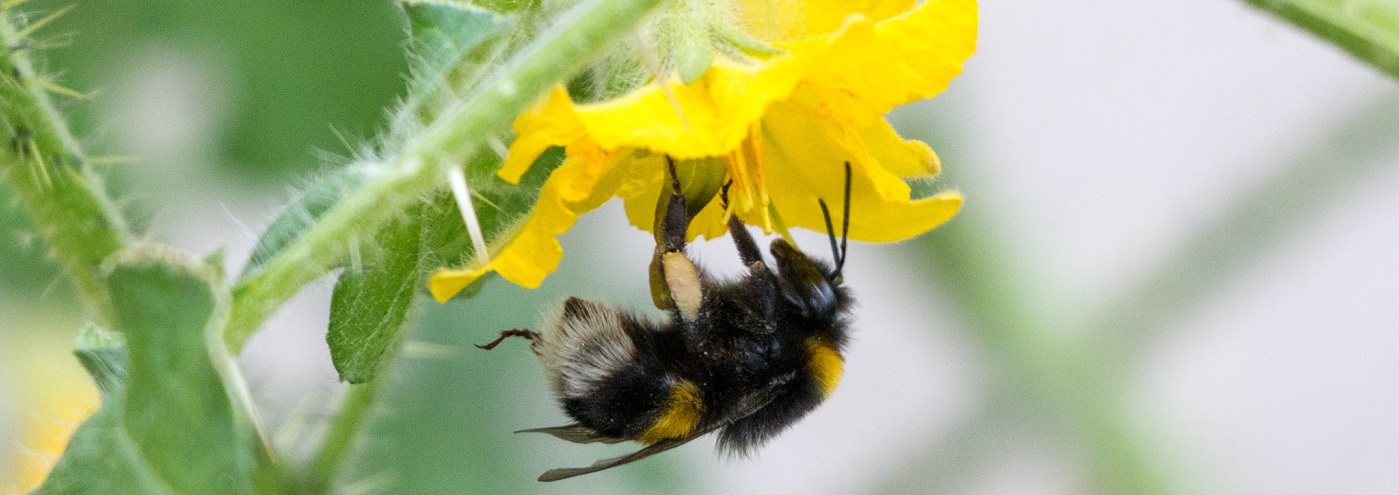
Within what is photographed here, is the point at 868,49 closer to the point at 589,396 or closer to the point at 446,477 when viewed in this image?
the point at 589,396

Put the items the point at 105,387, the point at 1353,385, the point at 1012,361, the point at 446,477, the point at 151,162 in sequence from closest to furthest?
the point at 105,387 → the point at 151,162 → the point at 446,477 → the point at 1012,361 → the point at 1353,385

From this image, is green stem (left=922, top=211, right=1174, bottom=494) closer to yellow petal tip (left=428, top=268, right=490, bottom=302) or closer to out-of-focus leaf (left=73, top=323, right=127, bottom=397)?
yellow petal tip (left=428, top=268, right=490, bottom=302)

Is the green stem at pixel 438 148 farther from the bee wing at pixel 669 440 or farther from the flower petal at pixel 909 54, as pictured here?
the bee wing at pixel 669 440

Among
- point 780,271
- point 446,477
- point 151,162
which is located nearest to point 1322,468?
point 446,477

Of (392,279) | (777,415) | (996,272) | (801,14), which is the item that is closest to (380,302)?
(392,279)

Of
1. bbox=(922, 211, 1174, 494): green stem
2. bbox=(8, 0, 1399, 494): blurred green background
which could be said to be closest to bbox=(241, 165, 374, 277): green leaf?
bbox=(8, 0, 1399, 494): blurred green background

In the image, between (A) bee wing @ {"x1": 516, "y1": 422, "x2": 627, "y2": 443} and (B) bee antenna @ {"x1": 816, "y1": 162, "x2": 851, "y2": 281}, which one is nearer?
(B) bee antenna @ {"x1": 816, "y1": 162, "x2": 851, "y2": 281}

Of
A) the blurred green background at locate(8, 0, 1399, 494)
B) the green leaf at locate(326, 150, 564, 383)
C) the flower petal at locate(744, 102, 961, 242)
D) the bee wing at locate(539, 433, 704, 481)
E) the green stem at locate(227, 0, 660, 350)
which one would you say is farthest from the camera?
the blurred green background at locate(8, 0, 1399, 494)

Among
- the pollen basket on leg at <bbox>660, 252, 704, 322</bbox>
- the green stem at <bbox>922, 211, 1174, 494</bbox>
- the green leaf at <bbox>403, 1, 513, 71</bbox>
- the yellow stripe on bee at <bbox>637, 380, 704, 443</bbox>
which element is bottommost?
the green stem at <bbox>922, 211, 1174, 494</bbox>
